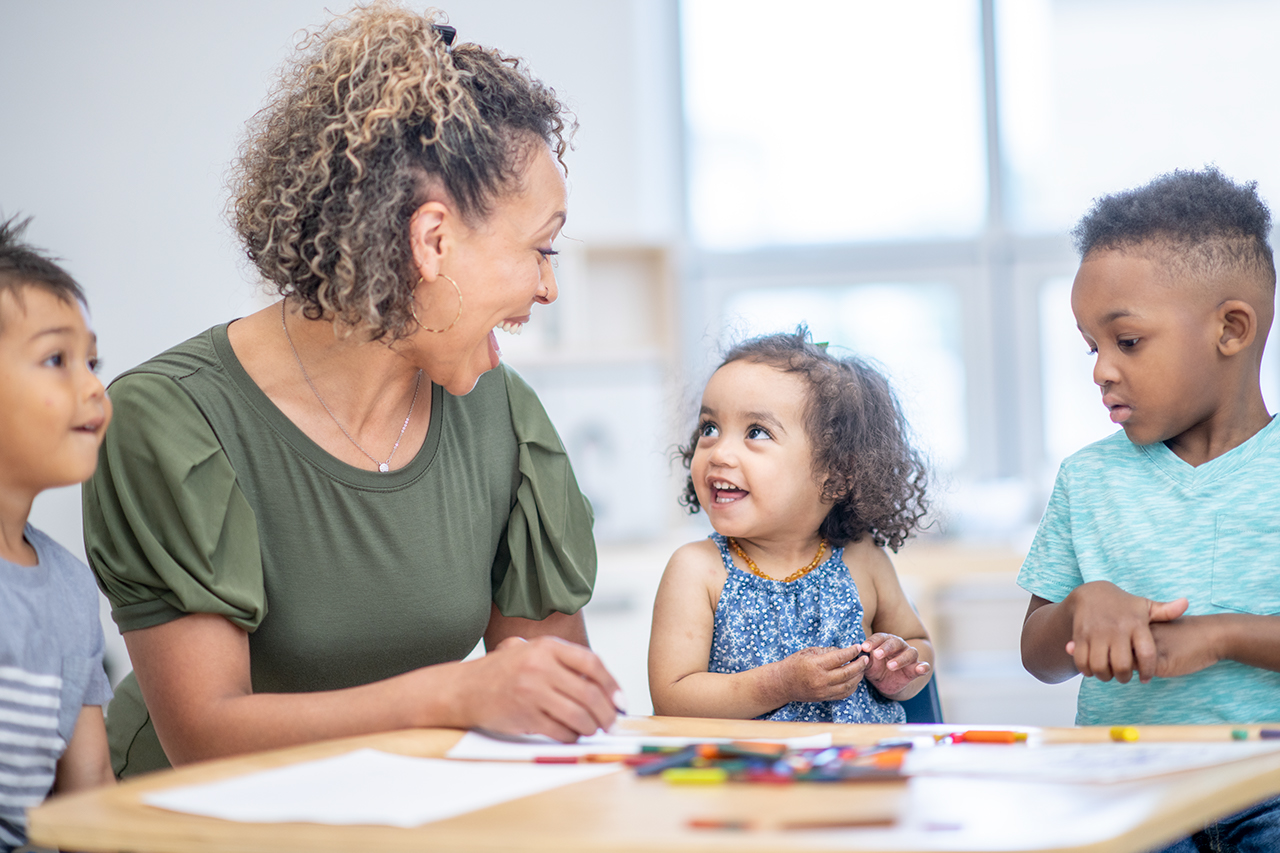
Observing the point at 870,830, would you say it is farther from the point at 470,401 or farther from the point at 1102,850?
the point at 470,401

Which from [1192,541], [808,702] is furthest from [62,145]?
[1192,541]

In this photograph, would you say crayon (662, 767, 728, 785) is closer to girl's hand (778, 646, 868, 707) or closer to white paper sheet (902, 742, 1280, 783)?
white paper sheet (902, 742, 1280, 783)

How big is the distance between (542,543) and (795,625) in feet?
1.10

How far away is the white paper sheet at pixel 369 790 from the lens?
2.36 feet

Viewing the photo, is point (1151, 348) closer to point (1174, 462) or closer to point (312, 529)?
point (1174, 462)

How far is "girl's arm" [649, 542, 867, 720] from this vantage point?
48.8 inches

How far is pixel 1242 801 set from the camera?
2.44ft

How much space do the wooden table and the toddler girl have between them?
0.58 m

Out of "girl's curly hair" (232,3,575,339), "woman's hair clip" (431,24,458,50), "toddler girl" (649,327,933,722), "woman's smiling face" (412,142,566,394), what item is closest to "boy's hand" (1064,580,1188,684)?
"toddler girl" (649,327,933,722)

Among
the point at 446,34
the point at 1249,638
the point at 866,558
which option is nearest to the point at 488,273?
the point at 446,34

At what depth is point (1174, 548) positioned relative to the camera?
4.19 feet

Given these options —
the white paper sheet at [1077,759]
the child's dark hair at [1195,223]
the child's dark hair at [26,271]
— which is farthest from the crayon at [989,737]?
the child's dark hair at [26,271]

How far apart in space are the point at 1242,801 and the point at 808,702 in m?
0.64

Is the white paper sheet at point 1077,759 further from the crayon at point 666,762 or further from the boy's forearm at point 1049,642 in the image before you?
the boy's forearm at point 1049,642
